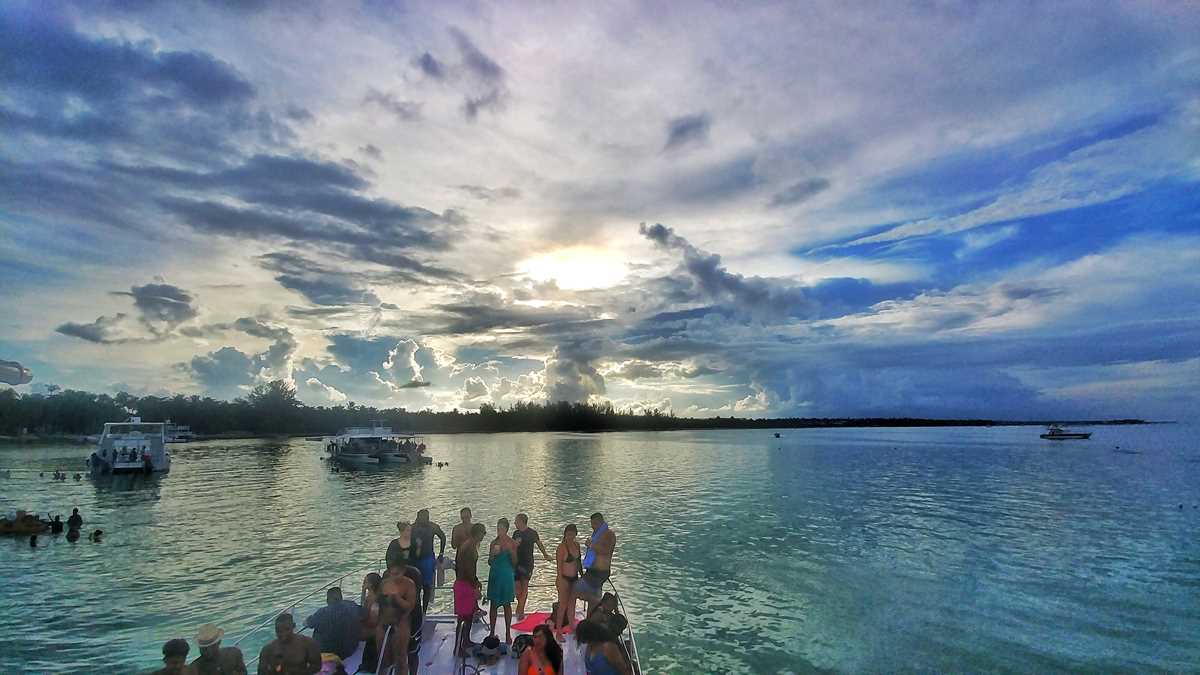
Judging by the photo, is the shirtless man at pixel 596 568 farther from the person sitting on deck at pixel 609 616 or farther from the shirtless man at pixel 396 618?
the shirtless man at pixel 396 618

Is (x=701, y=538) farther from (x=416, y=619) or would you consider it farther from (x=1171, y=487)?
(x=1171, y=487)

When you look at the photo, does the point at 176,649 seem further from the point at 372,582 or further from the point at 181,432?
the point at 181,432

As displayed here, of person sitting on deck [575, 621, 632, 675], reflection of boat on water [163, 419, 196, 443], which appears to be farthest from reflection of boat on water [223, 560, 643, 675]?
reflection of boat on water [163, 419, 196, 443]

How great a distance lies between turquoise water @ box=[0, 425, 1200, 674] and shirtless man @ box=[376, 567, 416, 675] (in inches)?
317

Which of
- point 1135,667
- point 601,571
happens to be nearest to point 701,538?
point 1135,667

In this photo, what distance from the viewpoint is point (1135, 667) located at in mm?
16469

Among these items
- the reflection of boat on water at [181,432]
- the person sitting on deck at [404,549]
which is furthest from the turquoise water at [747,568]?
the reflection of boat on water at [181,432]

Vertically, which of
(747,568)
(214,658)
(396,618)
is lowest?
(747,568)

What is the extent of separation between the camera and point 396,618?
9.64 meters

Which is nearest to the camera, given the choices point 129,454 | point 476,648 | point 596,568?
point 476,648

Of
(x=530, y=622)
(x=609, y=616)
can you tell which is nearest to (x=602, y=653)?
(x=609, y=616)

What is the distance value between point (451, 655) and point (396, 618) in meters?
2.16

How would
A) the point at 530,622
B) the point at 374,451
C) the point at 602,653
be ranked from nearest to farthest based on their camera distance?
the point at 602,653
the point at 530,622
the point at 374,451

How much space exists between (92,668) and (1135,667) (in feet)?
89.1
